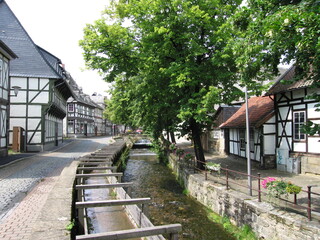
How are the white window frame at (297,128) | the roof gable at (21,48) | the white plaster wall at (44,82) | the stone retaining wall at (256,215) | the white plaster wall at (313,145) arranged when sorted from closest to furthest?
the stone retaining wall at (256,215) → the white plaster wall at (313,145) → the white window frame at (297,128) → the roof gable at (21,48) → the white plaster wall at (44,82)

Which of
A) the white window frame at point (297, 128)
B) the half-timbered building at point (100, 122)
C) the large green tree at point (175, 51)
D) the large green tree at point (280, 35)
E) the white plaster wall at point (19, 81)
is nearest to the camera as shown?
the large green tree at point (280, 35)

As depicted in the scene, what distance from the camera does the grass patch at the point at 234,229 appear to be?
7.55 meters

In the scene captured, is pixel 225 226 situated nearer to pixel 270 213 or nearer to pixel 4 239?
pixel 270 213

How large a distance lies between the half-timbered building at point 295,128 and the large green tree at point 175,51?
3.65 m

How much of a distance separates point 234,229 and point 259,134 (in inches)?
349

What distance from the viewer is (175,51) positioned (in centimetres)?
1248

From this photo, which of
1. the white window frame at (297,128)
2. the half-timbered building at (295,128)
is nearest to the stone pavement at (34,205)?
the half-timbered building at (295,128)

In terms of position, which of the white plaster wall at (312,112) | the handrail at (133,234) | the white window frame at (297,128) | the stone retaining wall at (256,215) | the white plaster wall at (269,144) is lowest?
the stone retaining wall at (256,215)

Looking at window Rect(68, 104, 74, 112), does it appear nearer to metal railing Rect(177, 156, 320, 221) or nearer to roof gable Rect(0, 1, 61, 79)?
roof gable Rect(0, 1, 61, 79)

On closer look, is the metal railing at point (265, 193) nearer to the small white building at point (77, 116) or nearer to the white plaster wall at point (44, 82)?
the white plaster wall at point (44, 82)

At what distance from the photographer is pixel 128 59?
44.0 ft

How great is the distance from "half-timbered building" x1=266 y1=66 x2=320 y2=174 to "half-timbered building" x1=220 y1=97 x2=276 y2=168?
458 millimetres

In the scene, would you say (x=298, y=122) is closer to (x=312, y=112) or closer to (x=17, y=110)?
(x=312, y=112)

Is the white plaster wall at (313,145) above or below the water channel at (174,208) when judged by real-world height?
above
